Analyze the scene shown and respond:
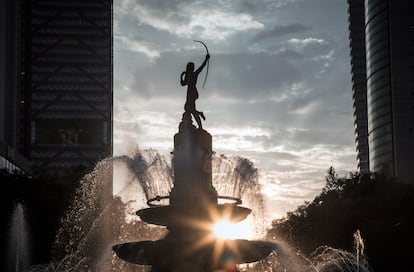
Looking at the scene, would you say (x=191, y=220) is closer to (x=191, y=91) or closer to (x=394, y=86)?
(x=191, y=91)

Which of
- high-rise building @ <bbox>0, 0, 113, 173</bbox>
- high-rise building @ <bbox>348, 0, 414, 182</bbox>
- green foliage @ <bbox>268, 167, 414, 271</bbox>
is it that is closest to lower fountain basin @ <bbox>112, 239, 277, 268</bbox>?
green foliage @ <bbox>268, 167, 414, 271</bbox>

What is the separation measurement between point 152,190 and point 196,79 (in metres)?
4.23

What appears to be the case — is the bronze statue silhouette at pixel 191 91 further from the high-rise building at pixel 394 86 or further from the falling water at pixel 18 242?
the high-rise building at pixel 394 86

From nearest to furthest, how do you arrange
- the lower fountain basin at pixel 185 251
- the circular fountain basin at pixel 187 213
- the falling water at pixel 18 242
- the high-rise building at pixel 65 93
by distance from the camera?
the lower fountain basin at pixel 185 251, the circular fountain basin at pixel 187 213, the falling water at pixel 18 242, the high-rise building at pixel 65 93

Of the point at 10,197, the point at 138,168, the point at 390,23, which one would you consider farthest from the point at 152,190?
the point at 390,23

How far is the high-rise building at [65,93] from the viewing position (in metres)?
187

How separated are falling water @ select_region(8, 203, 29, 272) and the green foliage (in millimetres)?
19564

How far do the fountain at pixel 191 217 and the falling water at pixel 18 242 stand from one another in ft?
101

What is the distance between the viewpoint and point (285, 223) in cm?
6550

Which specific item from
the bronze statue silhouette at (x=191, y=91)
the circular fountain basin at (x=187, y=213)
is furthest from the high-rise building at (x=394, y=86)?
the circular fountain basin at (x=187, y=213)

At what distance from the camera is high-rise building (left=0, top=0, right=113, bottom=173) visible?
187000 millimetres

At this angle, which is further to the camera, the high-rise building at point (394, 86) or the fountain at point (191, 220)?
the high-rise building at point (394, 86)

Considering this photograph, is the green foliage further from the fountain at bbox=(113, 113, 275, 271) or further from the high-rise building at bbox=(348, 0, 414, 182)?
the high-rise building at bbox=(348, 0, 414, 182)

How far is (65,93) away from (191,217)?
170 m
